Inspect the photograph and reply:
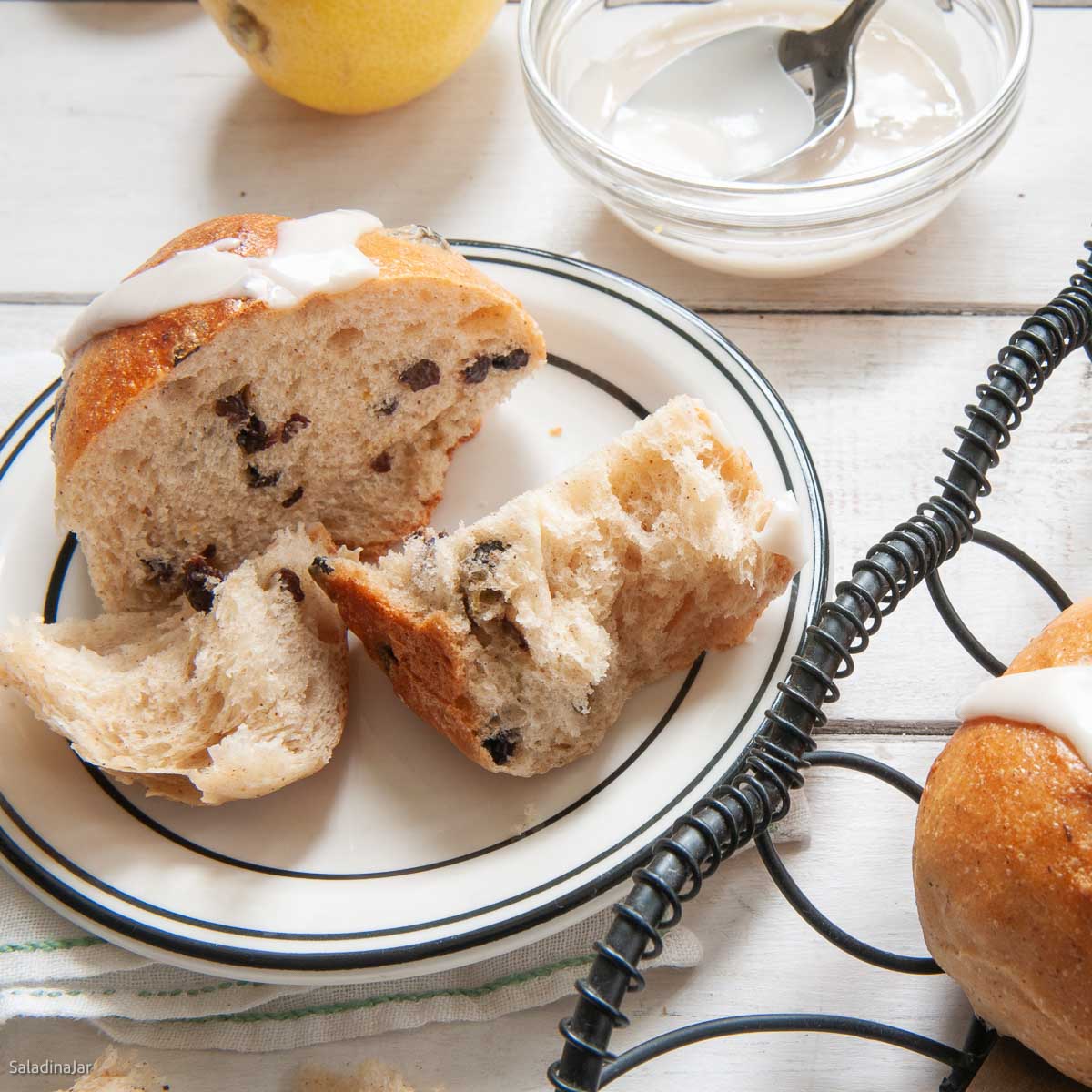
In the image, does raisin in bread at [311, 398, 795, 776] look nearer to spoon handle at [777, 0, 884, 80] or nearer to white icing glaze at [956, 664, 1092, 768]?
white icing glaze at [956, 664, 1092, 768]

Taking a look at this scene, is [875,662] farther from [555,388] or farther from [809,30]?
[809,30]

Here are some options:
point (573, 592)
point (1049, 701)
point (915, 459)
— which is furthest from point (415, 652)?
point (915, 459)

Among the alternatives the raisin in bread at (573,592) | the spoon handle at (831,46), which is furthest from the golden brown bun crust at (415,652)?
the spoon handle at (831,46)

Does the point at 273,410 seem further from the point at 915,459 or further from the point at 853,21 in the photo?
the point at 853,21

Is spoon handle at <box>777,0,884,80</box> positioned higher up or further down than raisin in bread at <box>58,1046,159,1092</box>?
higher up

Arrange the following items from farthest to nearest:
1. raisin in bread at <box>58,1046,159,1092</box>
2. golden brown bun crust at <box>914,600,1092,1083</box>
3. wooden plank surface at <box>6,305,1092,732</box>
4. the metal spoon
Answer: the metal spoon, wooden plank surface at <box>6,305,1092,732</box>, raisin in bread at <box>58,1046,159,1092</box>, golden brown bun crust at <box>914,600,1092,1083</box>

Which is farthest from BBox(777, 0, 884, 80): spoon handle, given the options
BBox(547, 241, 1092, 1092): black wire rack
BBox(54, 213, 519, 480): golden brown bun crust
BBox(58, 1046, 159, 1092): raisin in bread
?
BBox(58, 1046, 159, 1092): raisin in bread

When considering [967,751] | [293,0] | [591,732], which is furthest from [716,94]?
[967,751]

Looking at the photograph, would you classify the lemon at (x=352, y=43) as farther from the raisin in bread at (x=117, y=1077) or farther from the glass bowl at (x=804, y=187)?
the raisin in bread at (x=117, y=1077)
